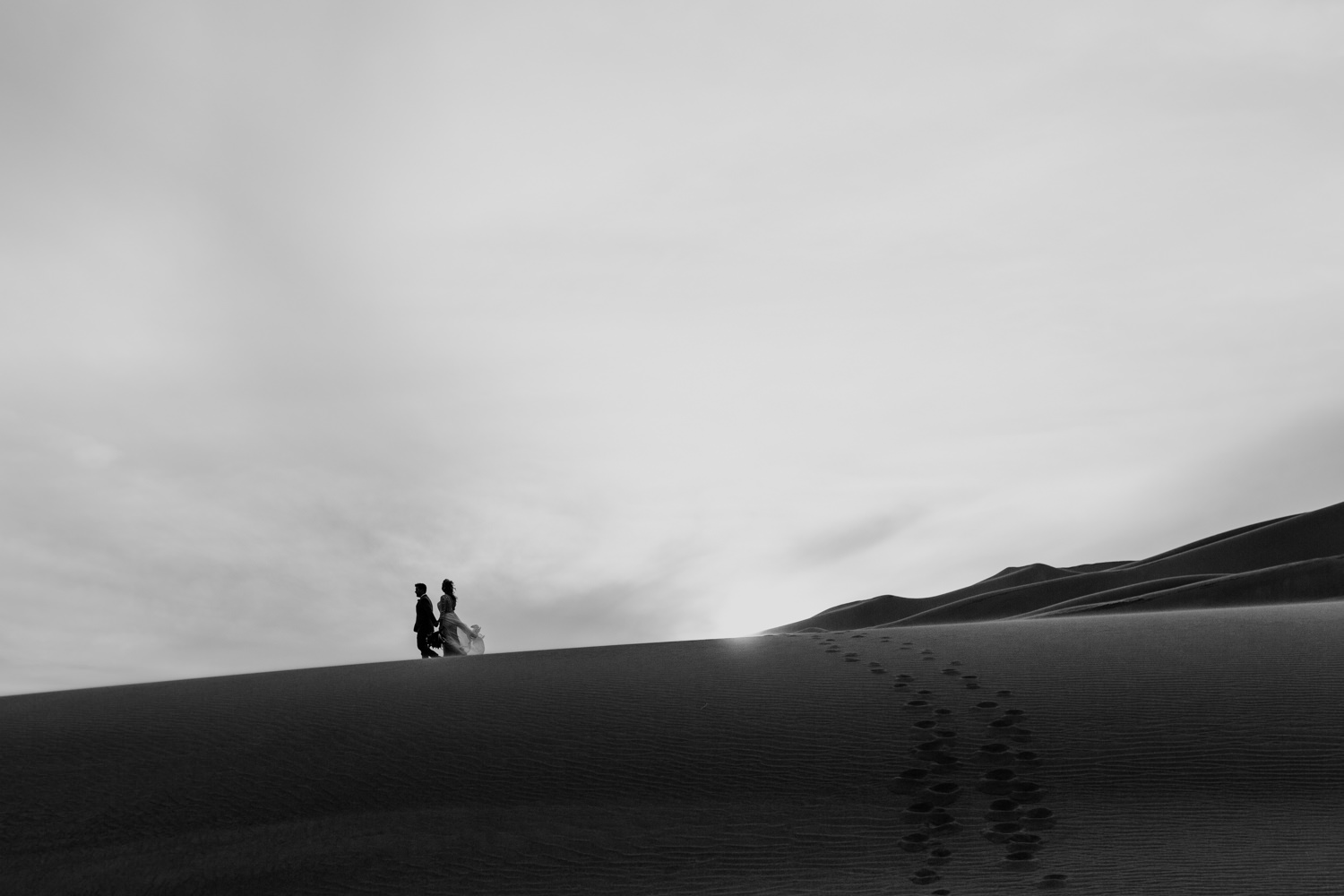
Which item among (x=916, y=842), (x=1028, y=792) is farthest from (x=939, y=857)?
(x=1028, y=792)

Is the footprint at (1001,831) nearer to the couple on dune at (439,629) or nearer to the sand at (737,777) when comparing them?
the sand at (737,777)

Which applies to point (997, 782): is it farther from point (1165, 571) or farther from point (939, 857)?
point (1165, 571)

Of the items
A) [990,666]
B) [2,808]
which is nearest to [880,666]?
[990,666]

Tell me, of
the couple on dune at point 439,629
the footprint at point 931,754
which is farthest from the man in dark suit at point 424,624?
the footprint at point 931,754

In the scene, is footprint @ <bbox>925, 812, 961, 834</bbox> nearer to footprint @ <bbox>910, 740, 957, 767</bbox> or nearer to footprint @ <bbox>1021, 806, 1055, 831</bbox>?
footprint @ <bbox>1021, 806, 1055, 831</bbox>

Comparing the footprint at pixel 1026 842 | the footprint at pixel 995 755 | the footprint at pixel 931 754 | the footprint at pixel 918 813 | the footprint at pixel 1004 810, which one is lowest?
the footprint at pixel 1026 842

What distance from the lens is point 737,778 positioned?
8398 millimetres

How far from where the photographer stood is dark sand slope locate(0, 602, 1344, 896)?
6910 millimetres

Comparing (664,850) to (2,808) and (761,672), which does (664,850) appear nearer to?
(761,672)

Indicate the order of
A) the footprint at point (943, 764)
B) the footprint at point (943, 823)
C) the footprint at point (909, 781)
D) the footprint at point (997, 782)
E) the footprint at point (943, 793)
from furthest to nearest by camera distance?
1. the footprint at point (943, 764)
2. the footprint at point (909, 781)
3. the footprint at point (997, 782)
4. the footprint at point (943, 793)
5. the footprint at point (943, 823)

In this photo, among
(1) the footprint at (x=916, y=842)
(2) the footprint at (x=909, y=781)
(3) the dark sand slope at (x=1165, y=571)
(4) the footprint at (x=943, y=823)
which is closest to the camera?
(1) the footprint at (x=916, y=842)

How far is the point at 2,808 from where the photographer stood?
884cm

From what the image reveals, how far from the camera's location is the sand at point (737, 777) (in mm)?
6910

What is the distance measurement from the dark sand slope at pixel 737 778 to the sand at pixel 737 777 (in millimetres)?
26
